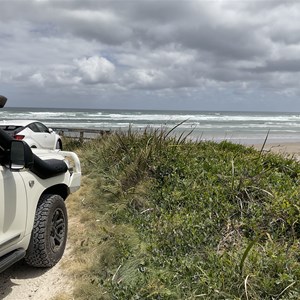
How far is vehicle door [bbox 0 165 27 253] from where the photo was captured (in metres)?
2.84

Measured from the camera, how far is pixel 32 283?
3619mm

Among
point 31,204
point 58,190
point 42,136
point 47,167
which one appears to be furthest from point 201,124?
point 31,204

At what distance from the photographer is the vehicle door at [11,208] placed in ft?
9.32

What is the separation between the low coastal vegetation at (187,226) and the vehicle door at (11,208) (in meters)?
0.85

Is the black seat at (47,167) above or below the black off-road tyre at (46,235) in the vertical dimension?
above

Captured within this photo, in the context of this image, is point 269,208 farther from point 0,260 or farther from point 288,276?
point 0,260

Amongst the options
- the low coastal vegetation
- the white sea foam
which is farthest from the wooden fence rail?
the low coastal vegetation

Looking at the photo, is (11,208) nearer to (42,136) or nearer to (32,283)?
(32,283)

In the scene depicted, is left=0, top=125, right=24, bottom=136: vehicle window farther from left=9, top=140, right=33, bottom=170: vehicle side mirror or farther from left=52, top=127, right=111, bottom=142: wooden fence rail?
left=9, top=140, right=33, bottom=170: vehicle side mirror

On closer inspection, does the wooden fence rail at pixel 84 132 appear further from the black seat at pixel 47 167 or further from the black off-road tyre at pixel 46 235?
the black off-road tyre at pixel 46 235

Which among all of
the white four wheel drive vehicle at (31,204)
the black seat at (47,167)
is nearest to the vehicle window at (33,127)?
the white four wheel drive vehicle at (31,204)

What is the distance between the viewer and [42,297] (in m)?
3.39

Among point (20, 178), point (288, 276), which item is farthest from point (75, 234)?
point (288, 276)

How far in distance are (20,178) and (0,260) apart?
27.7 inches
